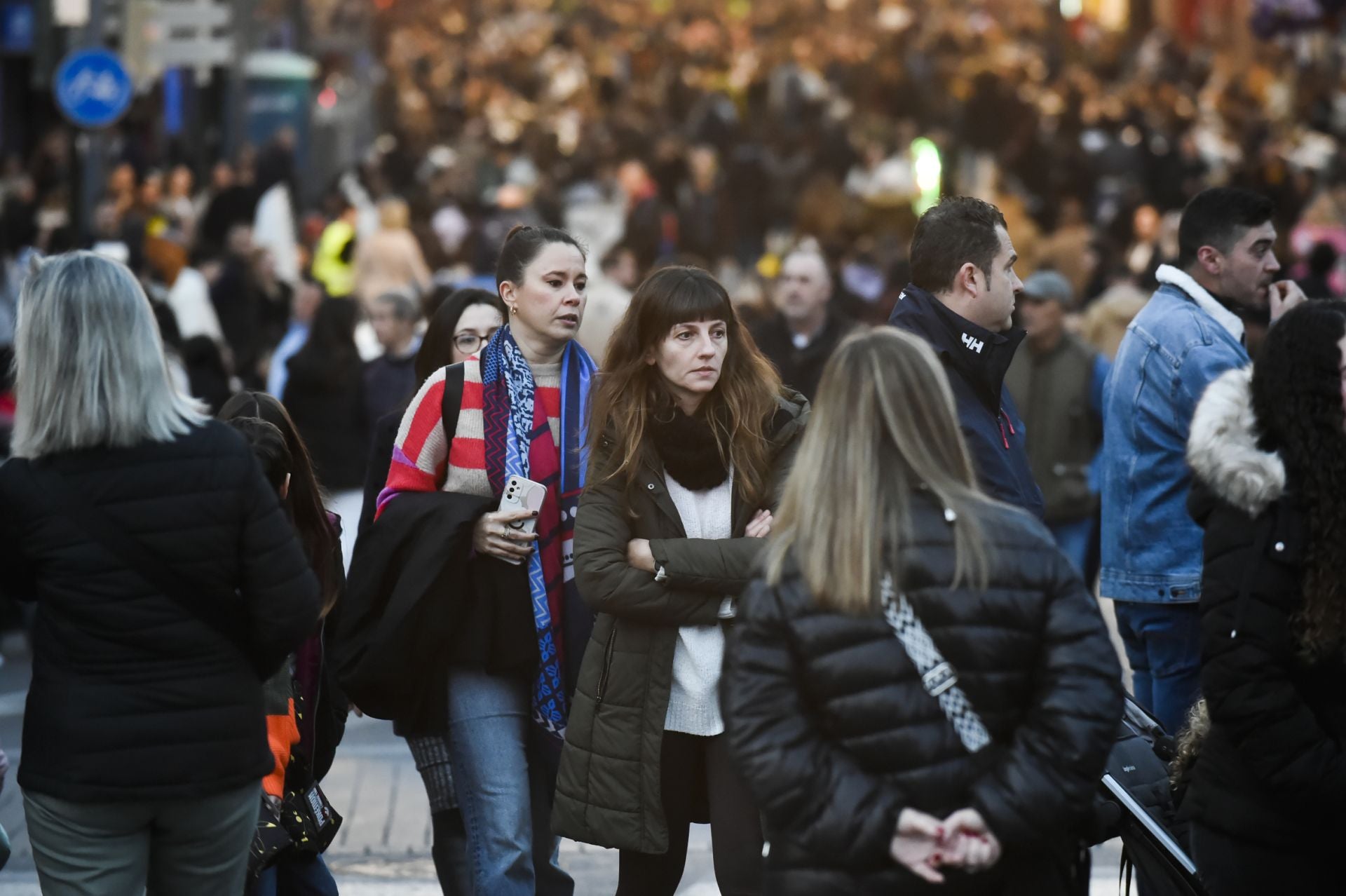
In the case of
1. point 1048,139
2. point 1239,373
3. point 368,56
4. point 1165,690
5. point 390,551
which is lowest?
point 1165,690

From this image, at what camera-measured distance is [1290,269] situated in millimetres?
18625

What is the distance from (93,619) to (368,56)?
42.7 metres

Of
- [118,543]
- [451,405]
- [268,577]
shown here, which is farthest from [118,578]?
[451,405]

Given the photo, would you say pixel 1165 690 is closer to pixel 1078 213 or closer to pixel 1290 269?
pixel 1290 269

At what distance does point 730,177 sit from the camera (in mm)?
24672

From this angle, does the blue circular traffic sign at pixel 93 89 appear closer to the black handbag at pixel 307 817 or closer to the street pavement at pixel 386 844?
the street pavement at pixel 386 844

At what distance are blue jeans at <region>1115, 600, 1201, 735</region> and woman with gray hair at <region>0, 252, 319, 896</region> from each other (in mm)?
2948

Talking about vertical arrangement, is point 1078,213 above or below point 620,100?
below

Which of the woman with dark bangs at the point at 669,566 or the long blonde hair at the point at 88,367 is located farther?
the woman with dark bangs at the point at 669,566

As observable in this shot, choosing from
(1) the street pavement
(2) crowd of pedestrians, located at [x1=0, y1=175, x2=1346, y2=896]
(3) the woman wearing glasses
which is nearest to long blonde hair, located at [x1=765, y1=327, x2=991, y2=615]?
(2) crowd of pedestrians, located at [x1=0, y1=175, x2=1346, y2=896]

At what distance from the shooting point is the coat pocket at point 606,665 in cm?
516

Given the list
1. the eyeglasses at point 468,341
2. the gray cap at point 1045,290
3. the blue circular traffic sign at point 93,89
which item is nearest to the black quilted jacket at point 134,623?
the eyeglasses at point 468,341

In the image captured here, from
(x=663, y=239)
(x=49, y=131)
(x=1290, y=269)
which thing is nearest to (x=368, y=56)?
(x=49, y=131)

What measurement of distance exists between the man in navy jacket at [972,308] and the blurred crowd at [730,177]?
5011 millimetres
